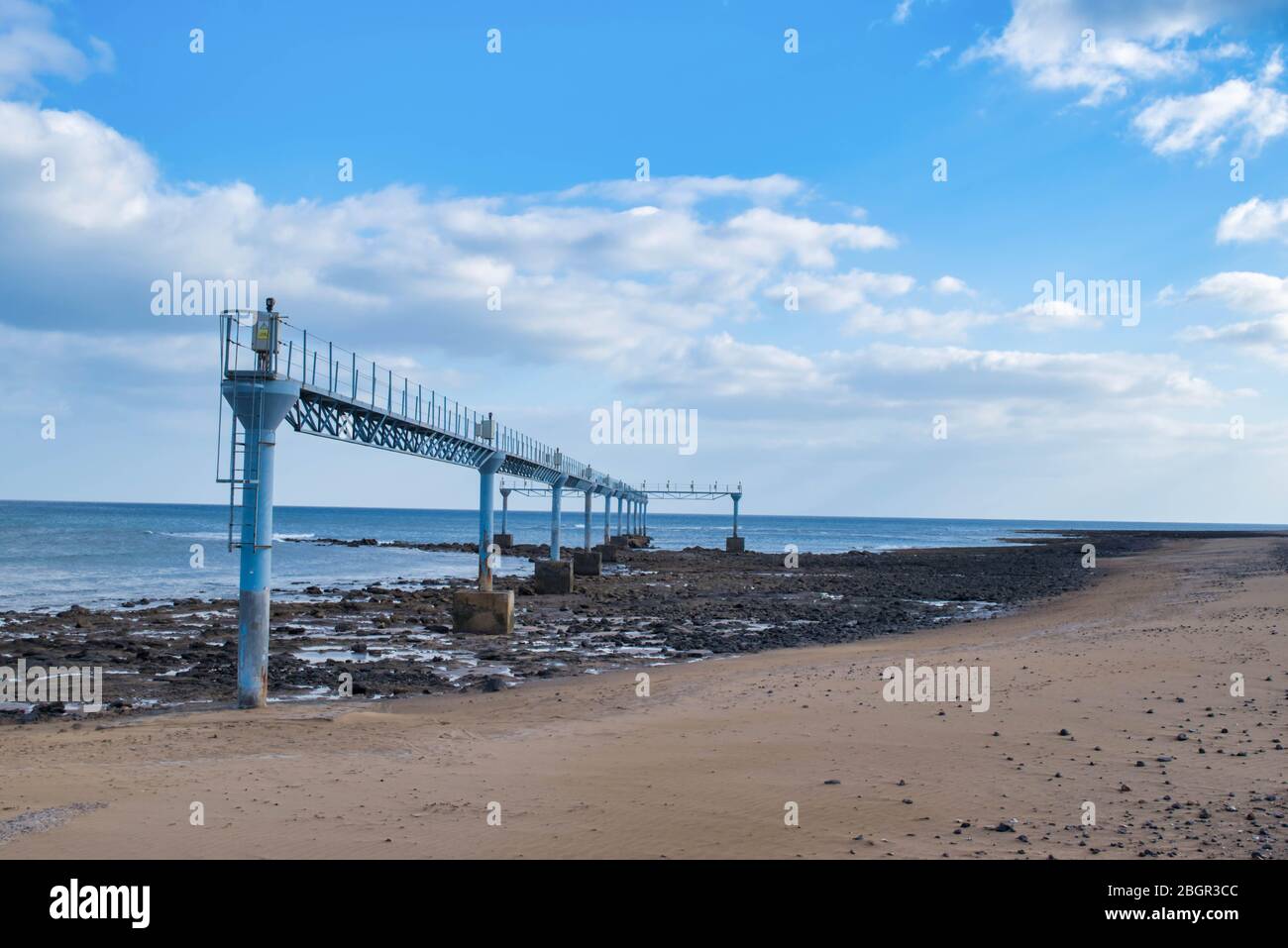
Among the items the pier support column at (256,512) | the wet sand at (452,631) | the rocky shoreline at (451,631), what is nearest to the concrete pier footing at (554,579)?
the rocky shoreline at (451,631)

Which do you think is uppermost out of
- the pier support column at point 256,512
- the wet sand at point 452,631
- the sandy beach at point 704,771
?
the pier support column at point 256,512

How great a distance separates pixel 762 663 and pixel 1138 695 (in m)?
7.32

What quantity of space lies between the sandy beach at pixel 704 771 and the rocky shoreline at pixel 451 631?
8.88ft

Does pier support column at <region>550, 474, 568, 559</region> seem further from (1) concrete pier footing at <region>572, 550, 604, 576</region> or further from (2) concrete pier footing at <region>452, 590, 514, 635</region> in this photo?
(2) concrete pier footing at <region>452, 590, 514, 635</region>

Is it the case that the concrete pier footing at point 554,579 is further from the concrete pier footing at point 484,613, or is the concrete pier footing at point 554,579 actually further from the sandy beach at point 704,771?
the sandy beach at point 704,771

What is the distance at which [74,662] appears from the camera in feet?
62.6

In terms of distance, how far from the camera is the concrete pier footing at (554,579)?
3713cm

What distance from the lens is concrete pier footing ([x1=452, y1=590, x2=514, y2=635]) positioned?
81.0ft

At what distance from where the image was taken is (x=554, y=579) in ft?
123

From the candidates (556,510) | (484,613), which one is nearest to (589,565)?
(556,510)

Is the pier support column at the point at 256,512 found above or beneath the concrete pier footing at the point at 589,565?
above

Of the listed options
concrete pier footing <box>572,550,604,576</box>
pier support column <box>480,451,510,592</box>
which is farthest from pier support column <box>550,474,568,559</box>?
pier support column <box>480,451,510,592</box>

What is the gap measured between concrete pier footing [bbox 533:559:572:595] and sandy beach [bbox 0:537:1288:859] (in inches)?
812
